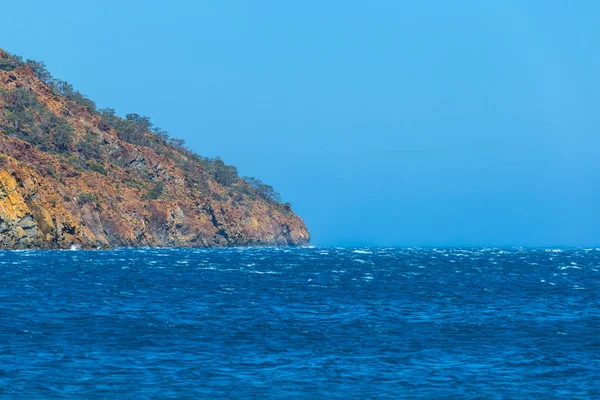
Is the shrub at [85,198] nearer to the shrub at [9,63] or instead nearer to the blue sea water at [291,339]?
the shrub at [9,63]

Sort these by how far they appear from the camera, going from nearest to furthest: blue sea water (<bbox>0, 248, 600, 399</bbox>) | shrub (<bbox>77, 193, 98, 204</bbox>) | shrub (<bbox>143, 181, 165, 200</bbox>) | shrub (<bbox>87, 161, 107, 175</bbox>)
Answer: blue sea water (<bbox>0, 248, 600, 399</bbox>) < shrub (<bbox>77, 193, 98, 204</bbox>) < shrub (<bbox>87, 161, 107, 175</bbox>) < shrub (<bbox>143, 181, 165, 200</bbox>)

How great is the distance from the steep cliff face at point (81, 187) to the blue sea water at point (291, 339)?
56.1 meters

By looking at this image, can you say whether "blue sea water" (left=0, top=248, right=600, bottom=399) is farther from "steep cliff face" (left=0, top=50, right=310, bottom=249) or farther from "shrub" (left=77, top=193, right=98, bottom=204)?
"shrub" (left=77, top=193, right=98, bottom=204)

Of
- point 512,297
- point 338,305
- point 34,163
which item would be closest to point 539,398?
point 338,305

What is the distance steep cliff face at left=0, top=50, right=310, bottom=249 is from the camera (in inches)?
4732

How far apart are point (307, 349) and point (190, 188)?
163172mm

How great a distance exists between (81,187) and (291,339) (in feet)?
399

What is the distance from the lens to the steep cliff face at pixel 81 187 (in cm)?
12019

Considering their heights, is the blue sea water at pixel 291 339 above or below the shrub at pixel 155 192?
below

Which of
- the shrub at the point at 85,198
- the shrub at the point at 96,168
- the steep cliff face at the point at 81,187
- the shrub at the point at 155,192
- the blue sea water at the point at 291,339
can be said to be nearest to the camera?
the blue sea water at the point at 291,339

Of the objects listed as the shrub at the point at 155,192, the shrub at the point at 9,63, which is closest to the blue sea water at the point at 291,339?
the shrub at the point at 155,192

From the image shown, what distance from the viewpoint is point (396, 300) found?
54875mm

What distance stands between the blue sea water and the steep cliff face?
184 ft

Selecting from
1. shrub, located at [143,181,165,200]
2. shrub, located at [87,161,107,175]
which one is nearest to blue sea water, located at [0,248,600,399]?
shrub, located at [143,181,165,200]
